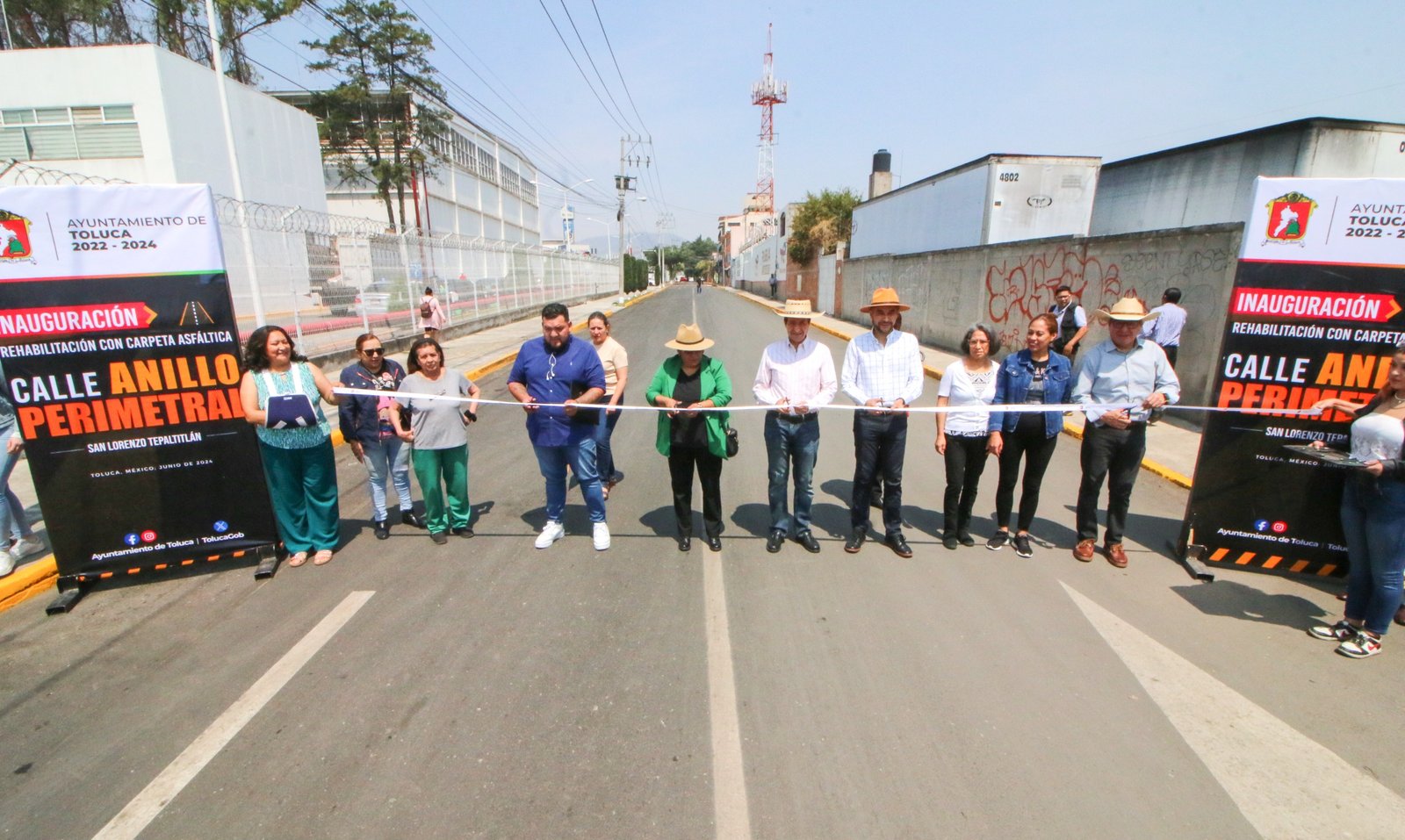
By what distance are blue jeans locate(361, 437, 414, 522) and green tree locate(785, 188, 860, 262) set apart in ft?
113

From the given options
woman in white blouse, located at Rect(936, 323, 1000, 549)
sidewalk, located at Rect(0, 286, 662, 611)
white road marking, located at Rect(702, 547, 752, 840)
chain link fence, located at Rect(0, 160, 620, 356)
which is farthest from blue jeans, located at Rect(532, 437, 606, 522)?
chain link fence, located at Rect(0, 160, 620, 356)

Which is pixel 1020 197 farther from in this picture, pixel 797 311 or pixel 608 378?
pixel 797 311

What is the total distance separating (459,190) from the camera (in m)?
47.9

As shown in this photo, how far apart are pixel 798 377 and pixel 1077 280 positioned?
8.60 metres

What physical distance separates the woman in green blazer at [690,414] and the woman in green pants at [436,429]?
1.47 m

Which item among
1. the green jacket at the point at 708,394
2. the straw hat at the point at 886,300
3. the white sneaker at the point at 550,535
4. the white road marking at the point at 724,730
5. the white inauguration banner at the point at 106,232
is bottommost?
the white road marking at the point at 724,730

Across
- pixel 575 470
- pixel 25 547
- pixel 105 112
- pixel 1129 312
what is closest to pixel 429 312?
pixel 25 547

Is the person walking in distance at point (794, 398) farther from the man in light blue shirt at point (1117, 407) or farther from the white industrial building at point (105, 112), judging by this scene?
the white industrial building at point (105, 112)

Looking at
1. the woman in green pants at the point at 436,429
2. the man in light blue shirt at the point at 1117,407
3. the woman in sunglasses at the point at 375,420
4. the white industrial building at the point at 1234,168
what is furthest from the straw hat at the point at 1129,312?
the white industrial building at the point at 1234,168

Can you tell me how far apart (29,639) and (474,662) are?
278 centimetres

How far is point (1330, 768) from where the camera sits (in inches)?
115

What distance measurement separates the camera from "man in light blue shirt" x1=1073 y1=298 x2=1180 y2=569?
4703 millimetres

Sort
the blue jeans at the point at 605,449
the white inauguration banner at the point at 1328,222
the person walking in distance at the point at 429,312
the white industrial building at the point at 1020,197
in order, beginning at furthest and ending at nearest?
the white industrial building at the point at 1020,197 → the person walking in distance at the point at 429,312 → the blue jeans at the point at 605,449 → the white inauguration banner at the point at 1328,222

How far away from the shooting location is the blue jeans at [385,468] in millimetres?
5379
